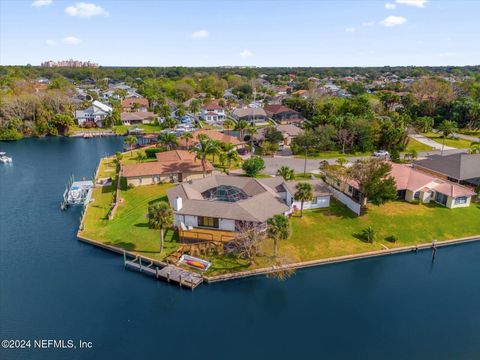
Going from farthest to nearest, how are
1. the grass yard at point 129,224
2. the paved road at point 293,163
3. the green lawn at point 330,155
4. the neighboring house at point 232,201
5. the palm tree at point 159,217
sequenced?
the green lawn at point 330,155, the paved road at point 293,163, the neighboring house at point 232,201, the grass yard at point 129,224, the palm tree at point 159,217

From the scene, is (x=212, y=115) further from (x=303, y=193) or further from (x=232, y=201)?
(x=303, y=193)

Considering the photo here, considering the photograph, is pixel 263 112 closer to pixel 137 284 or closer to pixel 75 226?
pixel 75 226

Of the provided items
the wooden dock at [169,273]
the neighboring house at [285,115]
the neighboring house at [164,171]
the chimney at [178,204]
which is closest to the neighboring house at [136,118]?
the neighboring house at [285,115]

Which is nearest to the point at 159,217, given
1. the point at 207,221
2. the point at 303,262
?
the point at 207,221

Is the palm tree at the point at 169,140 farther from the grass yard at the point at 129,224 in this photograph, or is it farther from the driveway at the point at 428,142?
the driveway at the point at 428,142

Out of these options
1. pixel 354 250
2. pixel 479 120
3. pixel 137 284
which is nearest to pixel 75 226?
pixel 137 284

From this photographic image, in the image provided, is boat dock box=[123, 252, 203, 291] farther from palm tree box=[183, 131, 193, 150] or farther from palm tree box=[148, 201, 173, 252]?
palm tree box=[183, 131, 193, 150]
